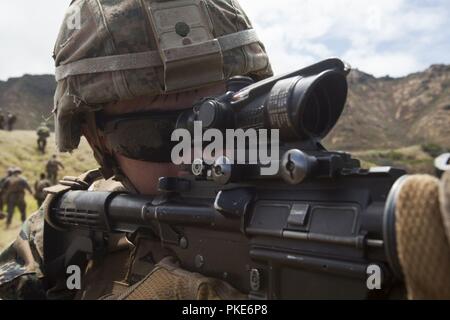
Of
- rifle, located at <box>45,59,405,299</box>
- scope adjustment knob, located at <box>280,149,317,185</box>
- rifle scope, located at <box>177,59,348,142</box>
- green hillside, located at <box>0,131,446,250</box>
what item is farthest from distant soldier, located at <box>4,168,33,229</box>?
scope adjustment knob, located at <box>280,149,317,185</box>

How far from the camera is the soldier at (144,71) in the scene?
2.52 m

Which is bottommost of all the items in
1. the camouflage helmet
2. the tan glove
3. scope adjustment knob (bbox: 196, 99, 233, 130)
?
the tan glove

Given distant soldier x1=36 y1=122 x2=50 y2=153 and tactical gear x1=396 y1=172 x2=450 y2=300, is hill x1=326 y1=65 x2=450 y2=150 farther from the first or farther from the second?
tactical gear x1=396 y1=172 x2=450 y2=300

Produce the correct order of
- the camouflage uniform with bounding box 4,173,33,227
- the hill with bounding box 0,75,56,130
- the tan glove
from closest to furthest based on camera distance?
the tan glove
the camouflage uniform with bounding box 4,173,33,227
the hill with bounding box 0,75,56,130

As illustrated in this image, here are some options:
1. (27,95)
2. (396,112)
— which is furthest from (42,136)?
(27,95)

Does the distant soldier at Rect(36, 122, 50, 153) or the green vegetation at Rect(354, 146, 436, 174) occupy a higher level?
the distant soldier at Rect(36, 122, 50, 153)

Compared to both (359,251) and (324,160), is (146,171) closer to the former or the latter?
(324,160)

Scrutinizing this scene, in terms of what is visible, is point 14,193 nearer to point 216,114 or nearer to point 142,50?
point 142,50

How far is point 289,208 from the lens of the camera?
1656 millimetres

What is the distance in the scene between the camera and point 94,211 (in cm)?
276

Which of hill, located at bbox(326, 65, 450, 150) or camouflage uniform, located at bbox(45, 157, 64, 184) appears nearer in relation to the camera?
camouflage uniform, located at bbox(45, 157, 64, 184)

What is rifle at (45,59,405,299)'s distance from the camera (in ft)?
4.71

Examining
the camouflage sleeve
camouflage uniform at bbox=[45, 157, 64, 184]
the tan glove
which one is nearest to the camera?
the tan glove
